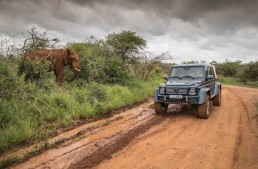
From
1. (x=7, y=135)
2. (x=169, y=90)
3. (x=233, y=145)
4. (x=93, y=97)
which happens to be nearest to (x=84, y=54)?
(x=93, y=97)

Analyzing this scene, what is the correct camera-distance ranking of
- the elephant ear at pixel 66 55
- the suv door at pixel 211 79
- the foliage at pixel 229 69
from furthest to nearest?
the foliage at pixel 229 69 → the elephant ear at pixel 66 55 → the suv door at pixel 211 79

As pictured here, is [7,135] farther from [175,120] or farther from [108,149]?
[175,120]

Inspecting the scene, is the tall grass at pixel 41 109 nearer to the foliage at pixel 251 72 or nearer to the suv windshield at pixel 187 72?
the suv windshield at pixel 187 72

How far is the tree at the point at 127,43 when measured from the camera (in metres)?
18.5

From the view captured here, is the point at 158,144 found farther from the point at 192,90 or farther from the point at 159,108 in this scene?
the point at 159,108

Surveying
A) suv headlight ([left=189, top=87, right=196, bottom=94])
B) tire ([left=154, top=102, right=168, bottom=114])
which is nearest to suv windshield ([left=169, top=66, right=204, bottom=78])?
suv headlight ([left=189, top=87, right=196, bottom=94])

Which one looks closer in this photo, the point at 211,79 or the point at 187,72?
the point at 187,72

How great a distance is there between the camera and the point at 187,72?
10.1 metres

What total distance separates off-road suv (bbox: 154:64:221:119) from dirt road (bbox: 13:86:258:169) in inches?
22.0

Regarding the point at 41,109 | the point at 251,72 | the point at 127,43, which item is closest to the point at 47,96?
the point at 41,109

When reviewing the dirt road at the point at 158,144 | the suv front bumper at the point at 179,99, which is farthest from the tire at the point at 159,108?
the dirt road at the point at 158,144

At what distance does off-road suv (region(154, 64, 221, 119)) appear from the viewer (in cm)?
873

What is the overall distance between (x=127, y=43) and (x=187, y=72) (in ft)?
30.5

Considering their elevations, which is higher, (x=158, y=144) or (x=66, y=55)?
(x=66, y=55)
